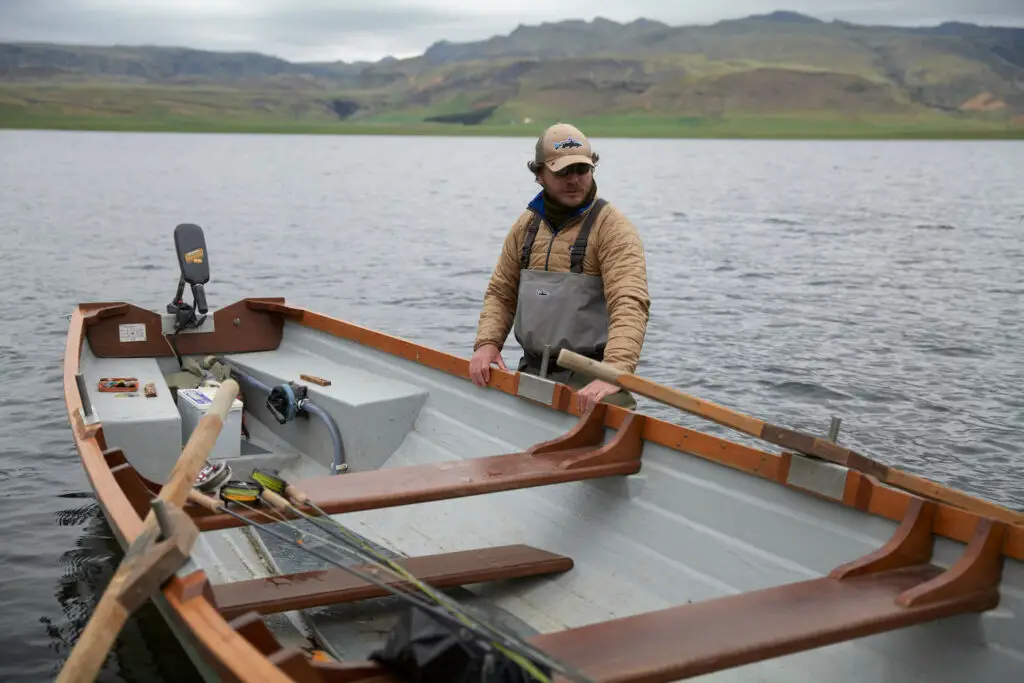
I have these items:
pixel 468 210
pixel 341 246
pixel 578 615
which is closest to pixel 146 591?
pixel 578 615

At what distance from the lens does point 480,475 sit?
206 inches

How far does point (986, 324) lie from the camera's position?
19562mm

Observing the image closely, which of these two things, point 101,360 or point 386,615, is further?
point 101,360

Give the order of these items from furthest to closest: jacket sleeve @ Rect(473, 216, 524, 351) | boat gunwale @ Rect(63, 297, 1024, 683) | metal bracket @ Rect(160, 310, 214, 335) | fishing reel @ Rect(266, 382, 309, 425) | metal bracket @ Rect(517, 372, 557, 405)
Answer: metal bracket @ Rect(160, 310, 214, 335), fishing reel @ Rect(266, 382, 309, 425), jacket sleeve @ Rect(473, 216, 524, 351), metal bracket @ Rect(517, 372, 557, 405), boat gunwale @ Rect(63, 297, 1024, 683)

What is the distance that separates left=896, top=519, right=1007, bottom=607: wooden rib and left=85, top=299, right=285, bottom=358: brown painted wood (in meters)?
6.82

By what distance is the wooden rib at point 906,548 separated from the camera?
4.19 m

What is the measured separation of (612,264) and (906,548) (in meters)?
2.48

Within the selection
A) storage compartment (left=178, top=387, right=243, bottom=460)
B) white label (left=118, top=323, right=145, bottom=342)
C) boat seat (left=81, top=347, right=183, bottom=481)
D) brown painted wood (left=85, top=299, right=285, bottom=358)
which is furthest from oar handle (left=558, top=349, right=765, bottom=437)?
white label (left=118, top=323, right=145, bottom=342)

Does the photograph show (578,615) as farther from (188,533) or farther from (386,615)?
(188,533)

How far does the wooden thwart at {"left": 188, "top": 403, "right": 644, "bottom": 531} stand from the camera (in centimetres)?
472

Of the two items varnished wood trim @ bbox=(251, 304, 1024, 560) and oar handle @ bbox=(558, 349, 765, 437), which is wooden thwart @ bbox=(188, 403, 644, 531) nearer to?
varnished wood trim @ bbox=(251, 304, 1024, 560)

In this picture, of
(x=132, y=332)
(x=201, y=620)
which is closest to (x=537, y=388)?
(x=201, y=620)

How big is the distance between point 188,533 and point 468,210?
133 ft

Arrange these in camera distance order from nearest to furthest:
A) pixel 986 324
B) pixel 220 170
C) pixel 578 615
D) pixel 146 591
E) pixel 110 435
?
pixel 146 591 < pixel 578 615 < pixel 110 435 < pixel 986 324 < pixel 220 170
